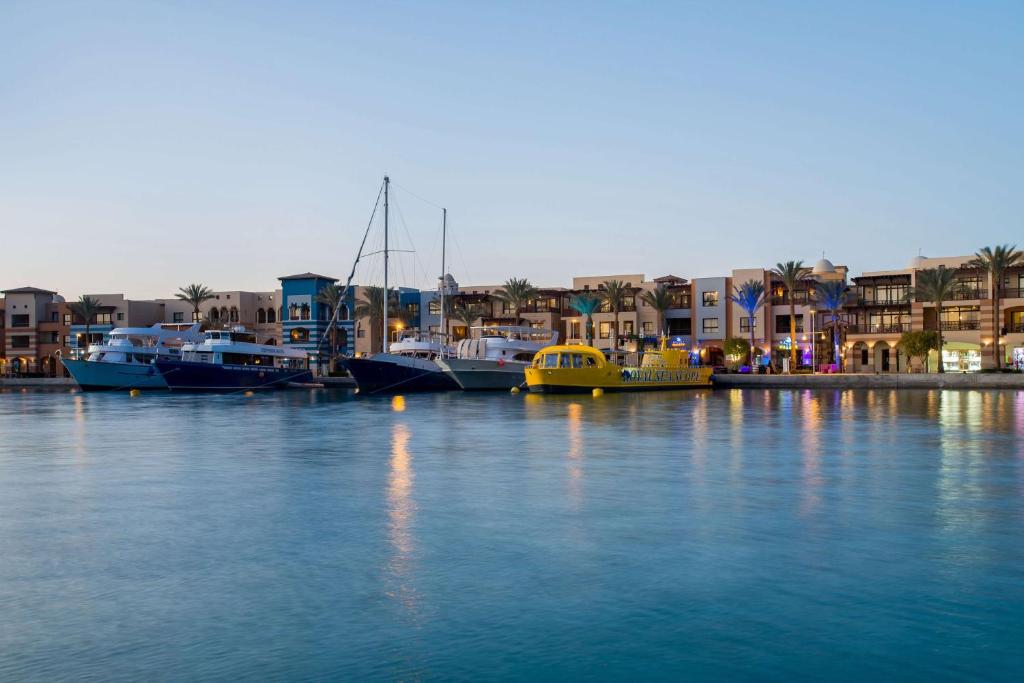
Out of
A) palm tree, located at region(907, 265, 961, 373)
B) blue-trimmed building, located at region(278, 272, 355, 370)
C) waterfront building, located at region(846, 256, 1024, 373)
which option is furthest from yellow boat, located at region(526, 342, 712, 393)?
blue-trimmed building, located at region(278, 272, 355, 370)

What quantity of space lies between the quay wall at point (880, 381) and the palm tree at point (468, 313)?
118 feet

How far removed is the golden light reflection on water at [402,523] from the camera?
12461 millimetres

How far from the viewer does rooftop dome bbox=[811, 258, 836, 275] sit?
114688mm

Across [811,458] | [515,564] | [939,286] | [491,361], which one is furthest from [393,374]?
[515,564]

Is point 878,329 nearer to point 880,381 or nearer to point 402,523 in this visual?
point 880,381

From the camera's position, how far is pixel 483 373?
81312 millimetres

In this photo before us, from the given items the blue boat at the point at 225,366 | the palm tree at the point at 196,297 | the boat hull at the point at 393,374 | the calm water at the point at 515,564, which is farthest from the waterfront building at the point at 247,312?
the calm water at the point at 515,564

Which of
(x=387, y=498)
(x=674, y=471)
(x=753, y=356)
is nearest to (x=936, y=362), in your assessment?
(x=753, y=356)

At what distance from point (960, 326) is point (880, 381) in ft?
42.2

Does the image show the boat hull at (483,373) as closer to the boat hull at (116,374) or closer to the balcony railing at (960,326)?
the boat hull at (116,374)

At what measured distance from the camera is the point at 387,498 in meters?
20.5

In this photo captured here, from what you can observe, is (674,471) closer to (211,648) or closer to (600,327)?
(211,648)

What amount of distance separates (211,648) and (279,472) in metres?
15.8

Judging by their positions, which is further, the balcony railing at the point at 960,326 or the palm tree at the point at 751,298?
the palm tree at the point at 751,298
